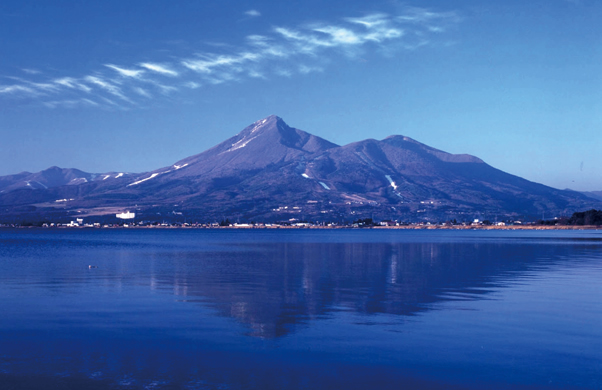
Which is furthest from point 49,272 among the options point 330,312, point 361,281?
point 330,312

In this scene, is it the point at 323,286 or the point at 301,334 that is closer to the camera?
the point at 301,334

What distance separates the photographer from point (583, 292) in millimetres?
28953

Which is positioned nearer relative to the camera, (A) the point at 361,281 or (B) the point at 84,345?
(B) the point at 84,345

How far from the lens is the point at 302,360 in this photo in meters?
→ 15.2

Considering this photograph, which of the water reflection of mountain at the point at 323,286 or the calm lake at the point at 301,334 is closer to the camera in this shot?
the calm lake at the point at 301,334

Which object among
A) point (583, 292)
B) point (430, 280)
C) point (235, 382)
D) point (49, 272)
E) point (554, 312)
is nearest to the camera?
point (235, 382)

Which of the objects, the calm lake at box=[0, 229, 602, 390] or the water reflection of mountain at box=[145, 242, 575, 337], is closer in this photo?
the calm lake at box=[0, 229, 602, 390]

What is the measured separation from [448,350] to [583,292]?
16.1 meters

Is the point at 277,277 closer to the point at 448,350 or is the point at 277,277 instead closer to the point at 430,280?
the point at 430,280

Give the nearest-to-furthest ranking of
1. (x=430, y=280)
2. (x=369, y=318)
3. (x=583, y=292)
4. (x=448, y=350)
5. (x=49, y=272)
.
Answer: (x=448, y=350), (x=369, y=318), (x=583, y=292), (x=430, y=280), (x=49, y=272)

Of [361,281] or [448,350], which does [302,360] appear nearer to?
[448,350]

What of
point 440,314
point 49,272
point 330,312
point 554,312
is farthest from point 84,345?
point 49,272

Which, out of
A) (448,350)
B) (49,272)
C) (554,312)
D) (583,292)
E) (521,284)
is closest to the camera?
(448,350)

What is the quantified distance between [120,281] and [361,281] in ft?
47.6
